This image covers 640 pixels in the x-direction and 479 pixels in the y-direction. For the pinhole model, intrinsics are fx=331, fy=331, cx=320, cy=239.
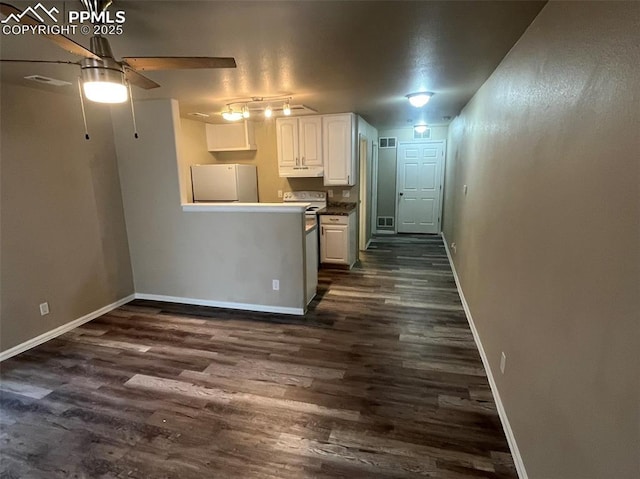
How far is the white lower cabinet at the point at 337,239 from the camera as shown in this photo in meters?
4.97

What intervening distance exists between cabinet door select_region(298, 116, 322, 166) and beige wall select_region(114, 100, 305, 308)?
1.81 m

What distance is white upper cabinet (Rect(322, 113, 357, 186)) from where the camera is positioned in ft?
15.6

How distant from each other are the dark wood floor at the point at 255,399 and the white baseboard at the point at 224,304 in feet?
0.42

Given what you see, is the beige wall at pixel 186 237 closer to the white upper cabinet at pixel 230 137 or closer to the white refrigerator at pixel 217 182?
the white refrigerator at pixel 217 182

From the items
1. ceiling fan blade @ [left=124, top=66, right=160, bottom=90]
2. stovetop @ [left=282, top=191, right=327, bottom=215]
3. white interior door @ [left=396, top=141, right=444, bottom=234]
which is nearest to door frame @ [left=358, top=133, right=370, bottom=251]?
stovetop @ [left=282, top=191, right=327, bottom=215]

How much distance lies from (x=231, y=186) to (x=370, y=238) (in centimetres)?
342

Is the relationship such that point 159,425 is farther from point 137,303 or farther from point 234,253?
point 137,303

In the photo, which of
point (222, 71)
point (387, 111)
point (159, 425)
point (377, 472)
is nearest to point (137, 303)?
point (159, 425)

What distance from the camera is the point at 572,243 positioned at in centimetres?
126

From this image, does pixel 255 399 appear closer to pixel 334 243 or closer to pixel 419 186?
pixel 334 243

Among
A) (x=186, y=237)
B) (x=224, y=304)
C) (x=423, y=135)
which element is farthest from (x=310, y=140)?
(x=423, y=135)

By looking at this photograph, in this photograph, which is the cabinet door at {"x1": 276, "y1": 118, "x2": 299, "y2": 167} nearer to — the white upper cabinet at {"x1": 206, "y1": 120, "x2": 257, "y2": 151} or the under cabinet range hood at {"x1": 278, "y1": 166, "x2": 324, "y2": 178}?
the under cabinet range hood at {"x1": 278, "y1": 166, "x2": 324, "y2": 178}

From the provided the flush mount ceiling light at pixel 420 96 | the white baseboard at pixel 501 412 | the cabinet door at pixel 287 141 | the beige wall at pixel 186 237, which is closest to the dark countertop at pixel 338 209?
the cabinet door at pixel 287 141

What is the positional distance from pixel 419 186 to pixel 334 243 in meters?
3.28
